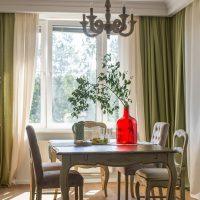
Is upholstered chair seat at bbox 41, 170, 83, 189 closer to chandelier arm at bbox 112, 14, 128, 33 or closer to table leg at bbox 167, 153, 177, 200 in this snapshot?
table leg at bbox 167, 153, 177, 200

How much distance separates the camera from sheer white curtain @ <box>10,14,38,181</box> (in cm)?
555

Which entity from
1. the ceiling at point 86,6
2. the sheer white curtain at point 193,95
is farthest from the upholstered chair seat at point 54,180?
the ceiling at point 86,6

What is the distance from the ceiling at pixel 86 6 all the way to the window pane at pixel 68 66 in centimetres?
47

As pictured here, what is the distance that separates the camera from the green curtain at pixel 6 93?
18.1ft

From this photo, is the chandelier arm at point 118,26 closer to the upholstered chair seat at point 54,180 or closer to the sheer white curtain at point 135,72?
the upholstered chair seat at point 54,180

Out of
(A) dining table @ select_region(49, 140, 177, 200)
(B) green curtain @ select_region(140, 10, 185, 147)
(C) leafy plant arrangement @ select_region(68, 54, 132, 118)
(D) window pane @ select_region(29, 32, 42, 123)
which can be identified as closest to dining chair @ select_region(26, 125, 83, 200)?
(A) dining table @ select_region(49, 140, 177, 200)

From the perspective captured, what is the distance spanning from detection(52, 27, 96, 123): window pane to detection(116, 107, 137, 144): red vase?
203 centimetres

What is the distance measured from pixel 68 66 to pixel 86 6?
94 cm

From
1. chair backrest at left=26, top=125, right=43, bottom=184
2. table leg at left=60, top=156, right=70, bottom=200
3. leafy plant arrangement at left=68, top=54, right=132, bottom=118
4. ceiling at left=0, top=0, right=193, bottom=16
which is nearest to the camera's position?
table leg at left=60, top=156, right=70, bottom=200

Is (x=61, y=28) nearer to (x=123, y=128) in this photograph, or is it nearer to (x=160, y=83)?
(x=160, y=83)

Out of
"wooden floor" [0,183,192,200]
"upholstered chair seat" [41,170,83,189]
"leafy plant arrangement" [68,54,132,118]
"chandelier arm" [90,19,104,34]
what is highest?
"chandelier arm" [90,19,104,34]

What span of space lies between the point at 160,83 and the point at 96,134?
182 cm

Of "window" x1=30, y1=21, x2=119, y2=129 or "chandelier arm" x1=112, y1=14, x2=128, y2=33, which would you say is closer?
"chandelier arm" x1=112, y1=14, x2=128, y2=33

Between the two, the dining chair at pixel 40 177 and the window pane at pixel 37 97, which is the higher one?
the window pane at pixel 37 97
